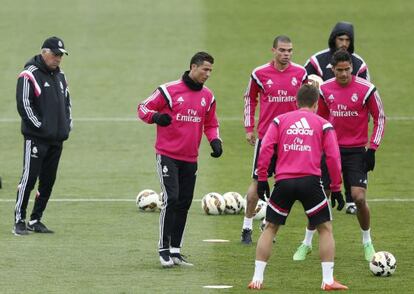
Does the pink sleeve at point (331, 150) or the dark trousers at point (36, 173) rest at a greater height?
the pink sleeve at point (331, 150)

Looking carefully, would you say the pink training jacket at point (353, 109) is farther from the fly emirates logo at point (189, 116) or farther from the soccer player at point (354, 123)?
the fly emirates logo at point (189, 116)

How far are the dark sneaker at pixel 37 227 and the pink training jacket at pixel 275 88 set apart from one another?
313cm

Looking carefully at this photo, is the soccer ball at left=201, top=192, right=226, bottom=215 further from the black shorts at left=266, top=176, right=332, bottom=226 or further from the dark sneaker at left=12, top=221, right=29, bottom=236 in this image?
the black shorts at left=266, top=176, right=332, bottom=226

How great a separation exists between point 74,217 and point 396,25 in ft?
74.8

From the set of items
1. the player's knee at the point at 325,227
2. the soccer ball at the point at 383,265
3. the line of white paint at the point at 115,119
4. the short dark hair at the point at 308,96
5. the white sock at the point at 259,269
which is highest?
the short dark hair at the point at 308,96

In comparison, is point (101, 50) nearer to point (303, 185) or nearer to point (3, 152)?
point (3, 152)

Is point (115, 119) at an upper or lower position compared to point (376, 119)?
lower

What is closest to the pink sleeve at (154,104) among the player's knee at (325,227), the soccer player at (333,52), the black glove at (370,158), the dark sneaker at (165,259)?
the dark sneaker at (165,259)

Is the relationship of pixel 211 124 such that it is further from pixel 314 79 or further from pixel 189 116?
pixel 314 79

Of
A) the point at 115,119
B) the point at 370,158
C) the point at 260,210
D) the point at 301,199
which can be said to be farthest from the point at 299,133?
the point at 115,119

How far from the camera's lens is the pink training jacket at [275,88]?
15.8m

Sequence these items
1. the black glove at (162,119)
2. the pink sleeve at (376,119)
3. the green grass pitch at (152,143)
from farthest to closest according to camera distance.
A: the pink sleeve at (376,119), the black glove at (162,119), the green grass pitch at (152,143)

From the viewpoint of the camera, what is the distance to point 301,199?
12.7 meters

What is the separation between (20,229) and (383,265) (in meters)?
5.29
